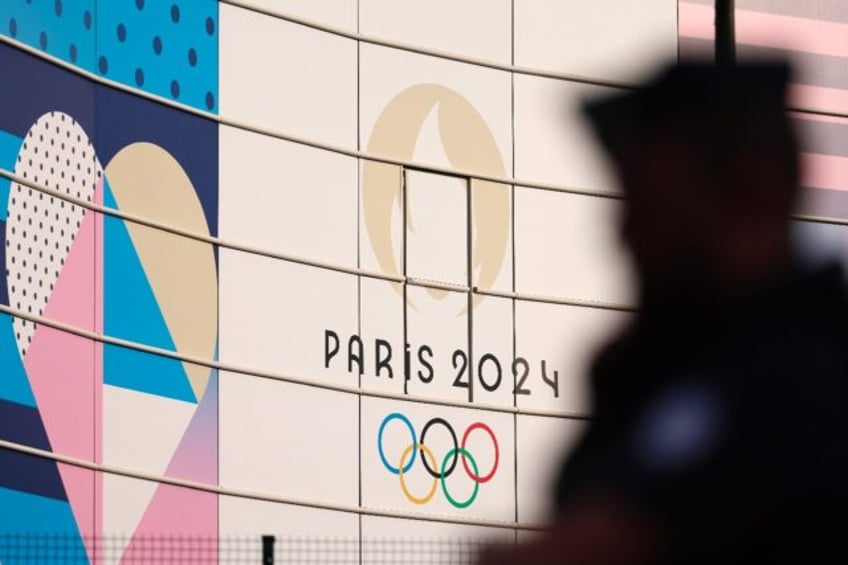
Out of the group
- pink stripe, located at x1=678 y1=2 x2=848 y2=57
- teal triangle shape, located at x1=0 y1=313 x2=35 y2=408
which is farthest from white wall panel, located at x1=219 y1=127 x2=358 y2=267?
pink stripe, located at x1=678 y1=2 x2=848 y2=57

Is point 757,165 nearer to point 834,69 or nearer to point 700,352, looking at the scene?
point 700,352

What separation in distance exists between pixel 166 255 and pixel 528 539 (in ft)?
32.0

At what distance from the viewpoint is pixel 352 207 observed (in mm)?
11672

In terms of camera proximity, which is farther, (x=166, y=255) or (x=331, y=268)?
(x=331, y=268)

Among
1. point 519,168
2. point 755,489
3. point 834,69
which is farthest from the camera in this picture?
point 834,69

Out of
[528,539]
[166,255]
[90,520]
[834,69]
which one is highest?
[834,69]

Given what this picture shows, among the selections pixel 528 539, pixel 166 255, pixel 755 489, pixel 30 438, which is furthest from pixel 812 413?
pixel 166 255

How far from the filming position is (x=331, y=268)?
11.5 m

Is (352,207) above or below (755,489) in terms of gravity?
above

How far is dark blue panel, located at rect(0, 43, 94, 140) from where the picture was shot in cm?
988

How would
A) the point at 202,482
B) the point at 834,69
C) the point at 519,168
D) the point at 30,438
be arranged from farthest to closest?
the point at 834,69
the point at 519,168
the point at 202,482
the point at 30,438

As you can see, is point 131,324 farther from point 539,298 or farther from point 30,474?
point 539,298

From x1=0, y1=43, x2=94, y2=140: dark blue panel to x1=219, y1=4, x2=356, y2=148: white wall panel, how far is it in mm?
1023

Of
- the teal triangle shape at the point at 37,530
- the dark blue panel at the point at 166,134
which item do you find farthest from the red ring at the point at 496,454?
the teal triangle shape at the point at 37,530
